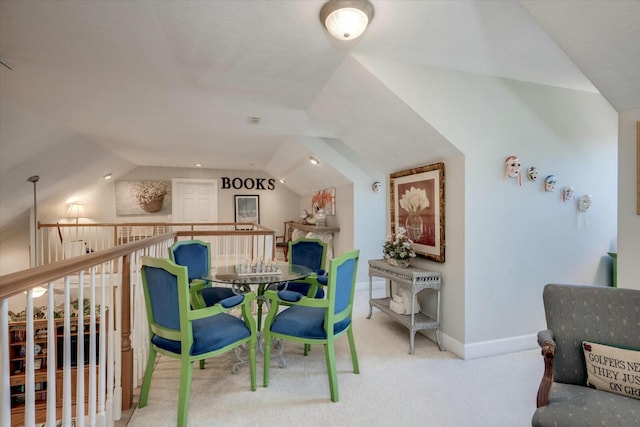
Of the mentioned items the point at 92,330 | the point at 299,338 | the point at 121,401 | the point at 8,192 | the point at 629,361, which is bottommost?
the point at 121,401

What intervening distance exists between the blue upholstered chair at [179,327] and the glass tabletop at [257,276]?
0.35 meters

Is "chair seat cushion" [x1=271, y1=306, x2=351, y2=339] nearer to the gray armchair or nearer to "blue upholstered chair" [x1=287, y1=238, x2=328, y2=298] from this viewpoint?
"blue upholstered chair" [x1=287, y1=238, x2=328, y2=298]

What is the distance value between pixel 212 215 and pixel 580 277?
7.06m

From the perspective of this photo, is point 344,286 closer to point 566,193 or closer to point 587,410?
point 587,410

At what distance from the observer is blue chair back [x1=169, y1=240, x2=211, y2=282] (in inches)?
117

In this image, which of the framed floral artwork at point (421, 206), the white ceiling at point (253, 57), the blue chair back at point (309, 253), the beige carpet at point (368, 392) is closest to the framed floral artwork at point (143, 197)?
the white ceiling at point (253, 57)

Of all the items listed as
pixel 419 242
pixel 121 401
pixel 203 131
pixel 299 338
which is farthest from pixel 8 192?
pixel 419 242

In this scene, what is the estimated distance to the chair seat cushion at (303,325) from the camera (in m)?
2.11

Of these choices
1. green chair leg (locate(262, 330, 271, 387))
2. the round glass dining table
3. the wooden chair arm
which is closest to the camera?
the wooden chair arm

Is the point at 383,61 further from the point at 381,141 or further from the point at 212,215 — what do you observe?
the point at 212,215

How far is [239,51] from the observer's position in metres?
2.10

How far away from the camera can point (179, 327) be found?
1.83 meters

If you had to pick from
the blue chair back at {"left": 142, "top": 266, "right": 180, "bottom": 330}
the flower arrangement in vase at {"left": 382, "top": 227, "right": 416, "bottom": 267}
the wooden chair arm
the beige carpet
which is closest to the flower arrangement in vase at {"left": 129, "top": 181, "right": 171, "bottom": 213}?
the beige carpet

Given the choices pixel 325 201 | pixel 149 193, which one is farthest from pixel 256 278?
pixel 149 193
